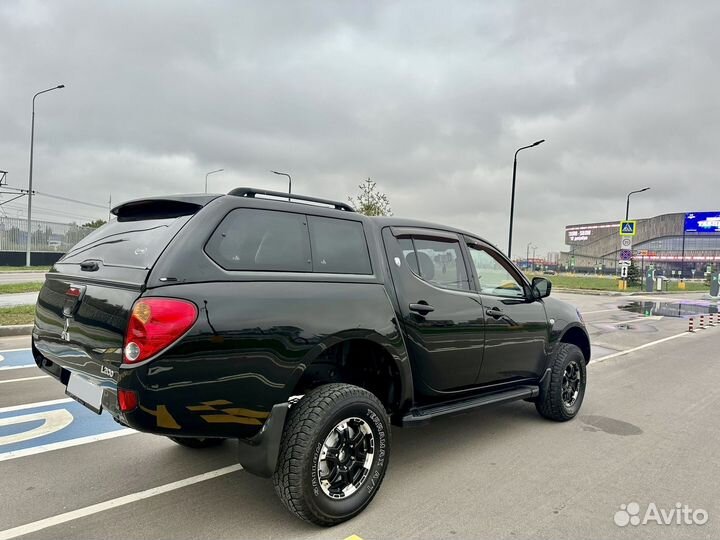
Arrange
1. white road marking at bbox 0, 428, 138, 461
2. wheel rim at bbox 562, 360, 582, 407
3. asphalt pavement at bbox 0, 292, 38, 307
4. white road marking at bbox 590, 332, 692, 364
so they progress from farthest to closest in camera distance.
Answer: asphalt pavement at bbox 0, 292, 38, 307, white road marking at bbox 590, 332, 692, 364, wheel rim at bbox 562, 360, 582, 407, white road marking at bbox 0, 428, 138, 461

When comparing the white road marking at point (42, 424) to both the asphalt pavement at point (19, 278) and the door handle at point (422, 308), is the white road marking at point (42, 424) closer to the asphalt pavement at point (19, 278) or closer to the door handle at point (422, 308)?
the door handle at point (422, 308)

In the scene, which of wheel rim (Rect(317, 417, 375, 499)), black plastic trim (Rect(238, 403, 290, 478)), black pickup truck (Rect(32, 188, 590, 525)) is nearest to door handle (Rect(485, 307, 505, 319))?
black pickup truck (Rect(32, 188, 590, 525))

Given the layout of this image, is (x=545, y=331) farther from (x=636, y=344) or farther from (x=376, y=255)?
(x=636, y=344)

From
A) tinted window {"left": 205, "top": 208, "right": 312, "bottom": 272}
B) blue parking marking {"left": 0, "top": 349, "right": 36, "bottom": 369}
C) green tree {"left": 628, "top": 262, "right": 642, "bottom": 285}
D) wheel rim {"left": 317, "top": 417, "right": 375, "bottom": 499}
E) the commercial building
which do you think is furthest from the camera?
the commercial building

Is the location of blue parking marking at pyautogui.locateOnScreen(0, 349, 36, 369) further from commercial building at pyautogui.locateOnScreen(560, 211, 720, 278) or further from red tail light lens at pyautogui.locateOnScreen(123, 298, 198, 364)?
commercial building at pyautogui.locateOnScreen(560, 211, 720, 278)

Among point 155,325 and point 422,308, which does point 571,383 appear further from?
point 155,325

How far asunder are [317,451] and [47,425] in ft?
10.2

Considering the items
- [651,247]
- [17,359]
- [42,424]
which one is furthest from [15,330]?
[651,247]

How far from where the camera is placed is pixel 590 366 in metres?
8.03

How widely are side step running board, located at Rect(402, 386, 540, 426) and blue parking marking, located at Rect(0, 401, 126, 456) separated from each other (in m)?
2.75

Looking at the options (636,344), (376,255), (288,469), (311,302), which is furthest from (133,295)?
(636,344)

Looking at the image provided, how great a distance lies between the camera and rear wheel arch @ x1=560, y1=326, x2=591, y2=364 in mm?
5191

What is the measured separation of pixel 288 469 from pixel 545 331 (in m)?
3.02

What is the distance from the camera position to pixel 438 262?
3.96m
